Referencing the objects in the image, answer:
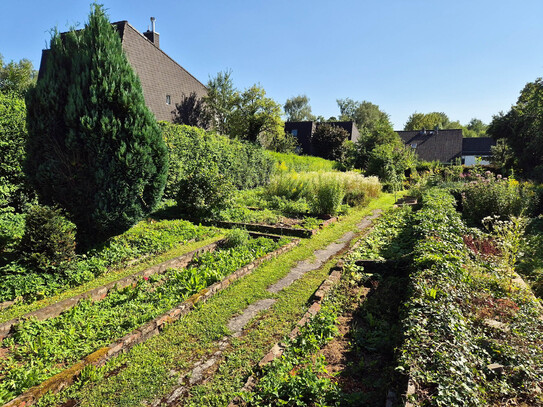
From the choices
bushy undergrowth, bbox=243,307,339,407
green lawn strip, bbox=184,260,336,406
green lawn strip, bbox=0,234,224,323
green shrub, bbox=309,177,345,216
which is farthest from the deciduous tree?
bushy undergrowth, bbox=243,307,339,407

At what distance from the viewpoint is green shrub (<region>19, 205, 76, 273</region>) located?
466 cm

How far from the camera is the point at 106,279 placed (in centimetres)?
506

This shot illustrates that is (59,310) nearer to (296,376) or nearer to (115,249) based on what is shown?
(115,249)

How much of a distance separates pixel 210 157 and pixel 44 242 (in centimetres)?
800

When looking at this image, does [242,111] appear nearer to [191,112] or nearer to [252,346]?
[191,112]

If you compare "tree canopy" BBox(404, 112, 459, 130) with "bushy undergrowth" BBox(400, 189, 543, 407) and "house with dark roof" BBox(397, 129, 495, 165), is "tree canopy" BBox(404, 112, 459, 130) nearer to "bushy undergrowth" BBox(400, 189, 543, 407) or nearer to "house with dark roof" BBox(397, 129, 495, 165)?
"house with dark roof" BBox(397, 129, 495, 165)

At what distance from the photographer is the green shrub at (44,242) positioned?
466 centimetres

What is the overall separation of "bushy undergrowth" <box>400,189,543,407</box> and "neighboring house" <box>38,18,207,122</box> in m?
18.4

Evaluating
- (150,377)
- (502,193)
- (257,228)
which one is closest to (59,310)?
(150,377)

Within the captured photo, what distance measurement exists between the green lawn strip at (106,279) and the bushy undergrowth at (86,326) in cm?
48

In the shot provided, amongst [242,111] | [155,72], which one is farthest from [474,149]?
[155,72]

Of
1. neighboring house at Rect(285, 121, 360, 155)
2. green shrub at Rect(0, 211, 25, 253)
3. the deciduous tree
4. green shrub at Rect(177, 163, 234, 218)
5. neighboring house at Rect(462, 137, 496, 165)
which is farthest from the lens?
neighboring house at Rect(462, 137, 496, 165)

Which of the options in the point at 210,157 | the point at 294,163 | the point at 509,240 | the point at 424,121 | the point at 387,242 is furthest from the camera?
the point at 424,121

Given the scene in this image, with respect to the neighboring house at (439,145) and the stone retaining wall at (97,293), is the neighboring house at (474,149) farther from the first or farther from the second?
the stone retaining wall at (97,293)
